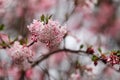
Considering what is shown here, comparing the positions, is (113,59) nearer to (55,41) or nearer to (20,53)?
(55,41)

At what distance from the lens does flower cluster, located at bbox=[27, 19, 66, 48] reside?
7.69 feet

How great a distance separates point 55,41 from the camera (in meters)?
2.38

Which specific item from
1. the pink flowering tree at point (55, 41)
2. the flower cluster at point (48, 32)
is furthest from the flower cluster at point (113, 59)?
the flower cluster at point (48, 32)

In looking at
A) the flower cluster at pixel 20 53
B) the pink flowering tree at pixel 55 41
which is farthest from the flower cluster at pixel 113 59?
the flower cluster at pixel 20 53

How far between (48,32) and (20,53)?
30cm

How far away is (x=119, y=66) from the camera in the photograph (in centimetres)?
270

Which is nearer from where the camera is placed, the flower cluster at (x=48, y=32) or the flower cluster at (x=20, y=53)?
the flower cluster at (x=48, y=32)

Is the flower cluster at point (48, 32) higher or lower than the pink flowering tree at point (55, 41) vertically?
higher

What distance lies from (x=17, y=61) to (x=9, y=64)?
1704mm

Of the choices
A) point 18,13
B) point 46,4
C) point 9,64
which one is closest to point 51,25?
point 9,64

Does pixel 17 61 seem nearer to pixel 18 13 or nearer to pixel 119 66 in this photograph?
pixel 119 66

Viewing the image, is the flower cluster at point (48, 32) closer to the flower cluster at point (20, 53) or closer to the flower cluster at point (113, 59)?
the flower cluster at point (20, 53)

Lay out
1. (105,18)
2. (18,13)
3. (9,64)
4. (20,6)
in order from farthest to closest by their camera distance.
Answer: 1. (105,18)
2. (18,13)
3. (20,6)
4. (9,64)

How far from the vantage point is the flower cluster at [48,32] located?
2344 mm
